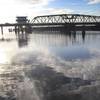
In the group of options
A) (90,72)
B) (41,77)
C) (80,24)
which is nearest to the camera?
(41,77)

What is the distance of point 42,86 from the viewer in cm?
2584

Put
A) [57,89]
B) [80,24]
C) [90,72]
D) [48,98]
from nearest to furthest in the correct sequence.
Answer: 1. [48,98]
2. [57,89]
3. [90,72]
4. [80,24]

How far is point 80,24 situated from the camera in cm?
19312

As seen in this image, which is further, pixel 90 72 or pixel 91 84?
pixel 90 72

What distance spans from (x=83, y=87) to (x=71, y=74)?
20.4ft

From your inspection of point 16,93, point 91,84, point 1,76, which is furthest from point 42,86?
point 1,76

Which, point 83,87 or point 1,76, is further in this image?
point 1,76

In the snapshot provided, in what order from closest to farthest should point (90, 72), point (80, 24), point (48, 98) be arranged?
point (48, 98), point (90, 72), point (80, 24)

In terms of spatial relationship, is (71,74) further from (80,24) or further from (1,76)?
(80,24)

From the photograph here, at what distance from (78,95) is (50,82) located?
5138mm

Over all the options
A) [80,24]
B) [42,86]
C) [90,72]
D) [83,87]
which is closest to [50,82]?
[42,86]

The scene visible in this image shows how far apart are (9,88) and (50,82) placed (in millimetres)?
4895

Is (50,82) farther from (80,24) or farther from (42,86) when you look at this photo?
(80,24)

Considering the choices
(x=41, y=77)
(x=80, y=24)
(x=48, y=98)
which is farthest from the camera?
(x=80, y=24)
